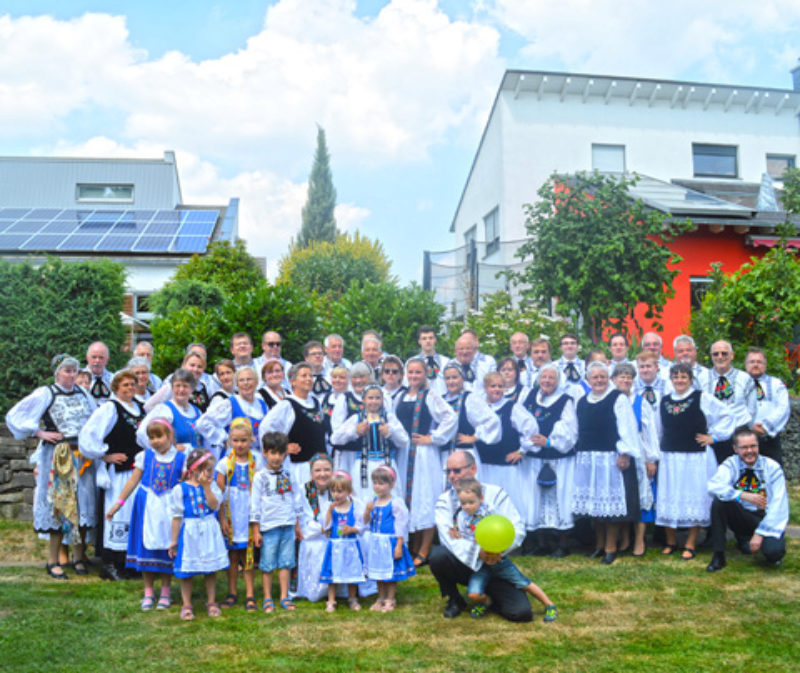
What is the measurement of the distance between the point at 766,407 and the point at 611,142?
631 inches

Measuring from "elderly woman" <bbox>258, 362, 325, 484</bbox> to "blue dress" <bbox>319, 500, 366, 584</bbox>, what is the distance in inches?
28.5

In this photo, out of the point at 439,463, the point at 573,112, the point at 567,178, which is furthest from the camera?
the point at 573,112

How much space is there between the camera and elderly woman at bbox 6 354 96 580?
663 centimetres

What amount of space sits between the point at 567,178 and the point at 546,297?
1.79 metres

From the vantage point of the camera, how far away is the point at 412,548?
7328 millimetres

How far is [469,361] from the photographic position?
8.04 m

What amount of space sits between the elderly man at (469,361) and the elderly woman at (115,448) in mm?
3174

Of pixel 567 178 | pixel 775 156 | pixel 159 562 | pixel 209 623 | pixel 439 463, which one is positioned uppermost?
pixel 775 156

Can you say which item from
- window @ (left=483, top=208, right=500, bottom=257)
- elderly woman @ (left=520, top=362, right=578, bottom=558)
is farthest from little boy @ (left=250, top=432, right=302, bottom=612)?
window @ (left=483, top=208, right=500, bottom=257)

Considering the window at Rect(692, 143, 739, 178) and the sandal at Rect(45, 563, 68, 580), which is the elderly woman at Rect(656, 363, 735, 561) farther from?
the window at Rect(692, 143, 739, 178)

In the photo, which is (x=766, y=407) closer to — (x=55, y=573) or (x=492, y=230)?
(x=55, y=573)

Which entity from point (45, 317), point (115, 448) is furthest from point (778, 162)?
point (115, 448)

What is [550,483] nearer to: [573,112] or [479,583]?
[479,583]

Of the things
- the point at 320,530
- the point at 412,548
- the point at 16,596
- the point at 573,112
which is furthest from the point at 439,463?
the point at 573,112
